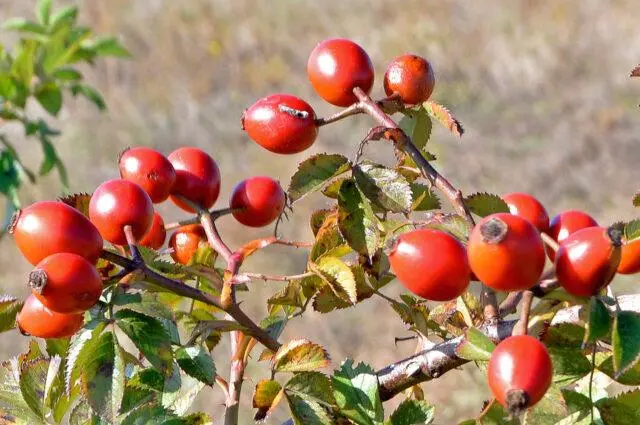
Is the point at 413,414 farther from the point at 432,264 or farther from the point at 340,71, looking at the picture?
the point at 340,71

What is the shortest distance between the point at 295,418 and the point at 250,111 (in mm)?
322

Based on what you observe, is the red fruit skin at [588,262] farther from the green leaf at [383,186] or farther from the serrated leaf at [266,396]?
the serrated leaf at [266,396]

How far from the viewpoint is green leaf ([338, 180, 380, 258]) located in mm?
899

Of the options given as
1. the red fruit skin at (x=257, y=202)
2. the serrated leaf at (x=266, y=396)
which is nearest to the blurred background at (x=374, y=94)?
the red fruit skin at (x=257, y=202)

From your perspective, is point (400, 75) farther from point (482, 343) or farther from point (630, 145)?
point (630, 145)

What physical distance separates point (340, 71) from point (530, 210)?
0.80 feet

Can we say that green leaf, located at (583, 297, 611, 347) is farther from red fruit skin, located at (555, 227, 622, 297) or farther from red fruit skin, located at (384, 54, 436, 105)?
red fruit skin, located at (384, 54, 436, 105)

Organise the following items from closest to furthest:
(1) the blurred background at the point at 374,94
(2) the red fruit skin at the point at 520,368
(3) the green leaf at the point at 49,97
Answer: (2) the red fruit skin at the point at 520,368 < (3) the green leaf at the point at 49,97 < (1) the blurred background at the point at 374,94

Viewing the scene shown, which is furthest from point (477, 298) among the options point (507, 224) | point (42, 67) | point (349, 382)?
point (42, 67)

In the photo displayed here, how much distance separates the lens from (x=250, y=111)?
96 centimetres

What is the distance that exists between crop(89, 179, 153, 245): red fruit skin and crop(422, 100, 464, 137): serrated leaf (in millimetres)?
321

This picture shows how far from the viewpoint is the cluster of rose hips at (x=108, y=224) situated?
807 millimetres

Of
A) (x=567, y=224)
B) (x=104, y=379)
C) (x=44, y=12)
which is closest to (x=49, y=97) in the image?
(x=44, y=12)

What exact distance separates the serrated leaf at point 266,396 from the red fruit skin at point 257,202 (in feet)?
0.78
